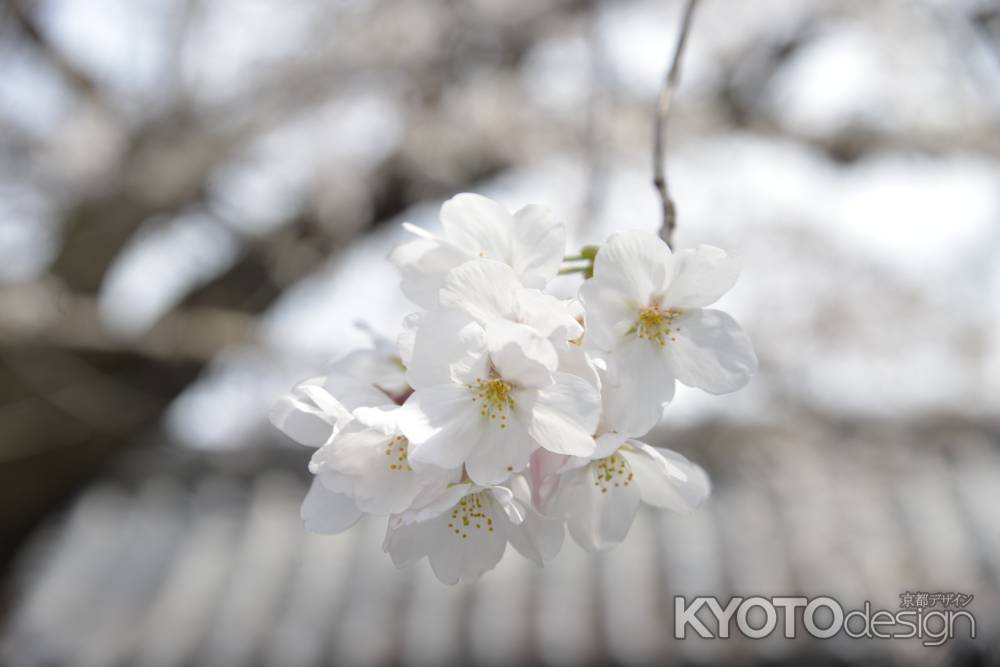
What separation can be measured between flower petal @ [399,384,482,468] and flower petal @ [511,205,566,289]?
125 mm

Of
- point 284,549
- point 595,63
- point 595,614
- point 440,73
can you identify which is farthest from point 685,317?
point 284,549

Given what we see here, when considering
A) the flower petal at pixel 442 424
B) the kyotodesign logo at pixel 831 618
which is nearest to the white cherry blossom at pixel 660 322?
the flower petal at pixel 442 424

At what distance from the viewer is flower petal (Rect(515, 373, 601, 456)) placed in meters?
0.70

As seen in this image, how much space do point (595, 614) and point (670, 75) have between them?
2592 millimetres

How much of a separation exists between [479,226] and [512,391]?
0.52ft

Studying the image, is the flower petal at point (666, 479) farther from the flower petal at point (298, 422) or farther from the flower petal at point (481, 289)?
the flower petal at point (298, 422)

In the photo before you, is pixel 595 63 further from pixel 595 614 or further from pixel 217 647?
pixel 217 647

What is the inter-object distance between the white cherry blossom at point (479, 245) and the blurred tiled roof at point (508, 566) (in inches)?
91.4

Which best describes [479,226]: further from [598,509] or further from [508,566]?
[508,566]

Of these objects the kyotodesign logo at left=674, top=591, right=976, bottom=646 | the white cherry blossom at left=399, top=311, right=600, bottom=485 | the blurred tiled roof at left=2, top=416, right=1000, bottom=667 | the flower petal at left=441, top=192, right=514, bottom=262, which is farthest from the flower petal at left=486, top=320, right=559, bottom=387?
the blurred tiled roof at left=2, top=416, right=1000, bottom=667

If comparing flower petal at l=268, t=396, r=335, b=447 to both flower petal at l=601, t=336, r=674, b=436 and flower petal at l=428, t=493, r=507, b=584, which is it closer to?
flower petal at l=428, t=493, r=507, b=584

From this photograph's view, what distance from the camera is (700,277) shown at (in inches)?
31.7

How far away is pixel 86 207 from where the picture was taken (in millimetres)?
3309

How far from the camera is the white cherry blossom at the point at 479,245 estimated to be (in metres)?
0.79
